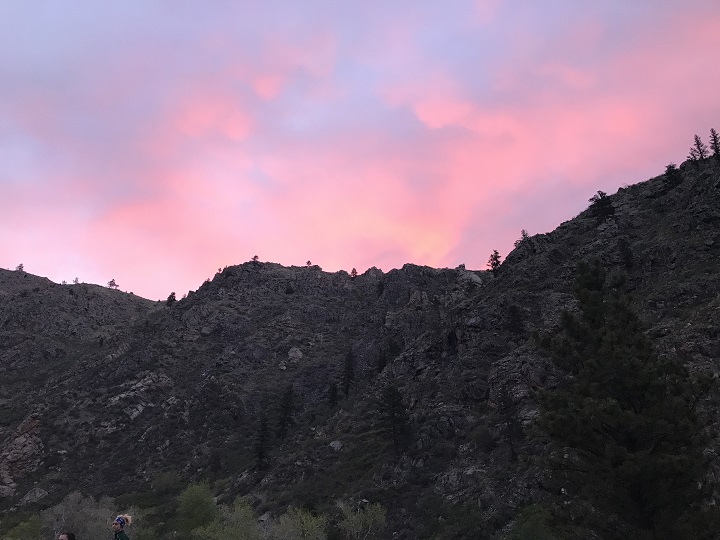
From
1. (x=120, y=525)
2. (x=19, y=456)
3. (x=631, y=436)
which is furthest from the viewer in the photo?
(x=19, y=456)

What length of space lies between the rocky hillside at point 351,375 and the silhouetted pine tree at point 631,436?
267 cm

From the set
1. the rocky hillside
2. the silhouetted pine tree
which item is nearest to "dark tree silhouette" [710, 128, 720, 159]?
the rocky hillside

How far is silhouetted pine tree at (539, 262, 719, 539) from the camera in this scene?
1517 cm

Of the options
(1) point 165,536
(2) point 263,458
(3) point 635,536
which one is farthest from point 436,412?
(3) point 635,536

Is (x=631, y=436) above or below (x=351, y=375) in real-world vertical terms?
below

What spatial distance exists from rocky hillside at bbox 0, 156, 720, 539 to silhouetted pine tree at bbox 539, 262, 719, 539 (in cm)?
267


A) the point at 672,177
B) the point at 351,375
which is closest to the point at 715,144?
the point at 672,177

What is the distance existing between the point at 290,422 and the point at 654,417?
76.2 m

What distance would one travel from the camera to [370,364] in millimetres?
99938

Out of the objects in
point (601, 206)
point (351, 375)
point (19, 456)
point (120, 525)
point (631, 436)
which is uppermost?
point (601, 206)

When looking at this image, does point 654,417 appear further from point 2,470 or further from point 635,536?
Answer: point 2,470

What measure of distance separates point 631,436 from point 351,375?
80.2 metres

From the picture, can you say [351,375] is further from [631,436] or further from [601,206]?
[631,436]

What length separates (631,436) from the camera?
Result: 16.3 m
